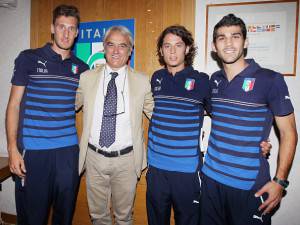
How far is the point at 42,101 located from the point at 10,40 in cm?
125

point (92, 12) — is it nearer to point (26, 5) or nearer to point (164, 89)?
point (26, 5)

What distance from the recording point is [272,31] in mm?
2117

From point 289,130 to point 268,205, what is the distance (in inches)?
17.8

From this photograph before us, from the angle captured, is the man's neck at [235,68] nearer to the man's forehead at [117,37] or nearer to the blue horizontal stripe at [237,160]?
the blue horizontal stripe at [237,160]

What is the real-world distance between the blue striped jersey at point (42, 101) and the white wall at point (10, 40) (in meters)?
0.89

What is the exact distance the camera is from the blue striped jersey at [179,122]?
1.94m

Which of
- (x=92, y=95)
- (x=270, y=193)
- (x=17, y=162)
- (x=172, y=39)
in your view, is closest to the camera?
(x=270, y=193)

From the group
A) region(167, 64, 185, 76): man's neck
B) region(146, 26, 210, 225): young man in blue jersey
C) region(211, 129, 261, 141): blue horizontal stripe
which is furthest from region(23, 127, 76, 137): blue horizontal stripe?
region(211, 129, 261, 141): blue horizontal stripe

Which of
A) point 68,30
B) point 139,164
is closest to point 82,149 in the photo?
point 139,164

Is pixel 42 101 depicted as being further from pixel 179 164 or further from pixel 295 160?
pixel 295 160

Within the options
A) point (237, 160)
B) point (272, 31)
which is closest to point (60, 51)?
point (237, 160)

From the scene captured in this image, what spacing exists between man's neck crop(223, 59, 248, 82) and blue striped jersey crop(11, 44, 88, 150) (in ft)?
3.98

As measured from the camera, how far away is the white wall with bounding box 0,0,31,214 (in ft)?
9.04

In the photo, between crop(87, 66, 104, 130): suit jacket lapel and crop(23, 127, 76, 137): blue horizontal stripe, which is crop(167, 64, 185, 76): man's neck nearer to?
crop(87, 66, 104, 130): suit jacket lapel
